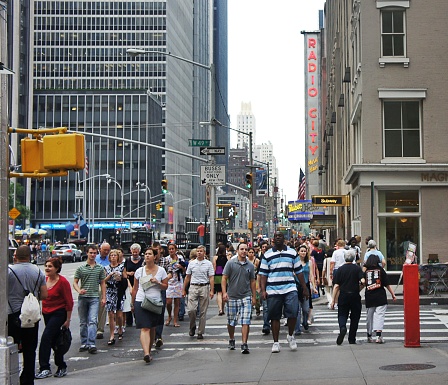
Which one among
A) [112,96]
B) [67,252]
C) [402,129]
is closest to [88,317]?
[402,129]

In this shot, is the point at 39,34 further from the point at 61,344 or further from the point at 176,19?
the point at 61,344

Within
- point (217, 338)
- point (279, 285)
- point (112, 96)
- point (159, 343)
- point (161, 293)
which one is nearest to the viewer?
point (279, 285)

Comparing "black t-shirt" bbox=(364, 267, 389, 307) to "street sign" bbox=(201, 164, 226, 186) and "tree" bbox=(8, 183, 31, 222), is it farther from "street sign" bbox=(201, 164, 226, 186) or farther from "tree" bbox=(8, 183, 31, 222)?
"tree" bbox=(8, 183, 31, 222)

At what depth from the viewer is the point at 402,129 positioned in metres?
26.6

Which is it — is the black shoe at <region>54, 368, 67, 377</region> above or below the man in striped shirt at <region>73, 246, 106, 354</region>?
below

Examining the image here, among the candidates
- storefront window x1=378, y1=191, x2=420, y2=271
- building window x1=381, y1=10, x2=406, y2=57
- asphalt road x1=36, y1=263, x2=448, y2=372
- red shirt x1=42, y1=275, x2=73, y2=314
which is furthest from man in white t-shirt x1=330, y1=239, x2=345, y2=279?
red shirt x1=42, y1=275, x2=73, y2=314

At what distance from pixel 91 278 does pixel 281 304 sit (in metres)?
3.63

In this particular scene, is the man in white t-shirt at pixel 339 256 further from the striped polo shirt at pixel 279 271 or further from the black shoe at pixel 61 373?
the black shoe at pixel 61 373

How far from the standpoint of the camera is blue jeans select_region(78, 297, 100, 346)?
13992 millimetres

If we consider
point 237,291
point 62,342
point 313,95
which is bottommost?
point 62,342

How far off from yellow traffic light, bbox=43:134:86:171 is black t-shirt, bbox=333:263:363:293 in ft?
21.5

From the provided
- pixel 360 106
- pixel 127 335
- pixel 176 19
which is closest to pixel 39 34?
pixel 176 19

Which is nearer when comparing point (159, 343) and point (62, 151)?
point (62, 151)

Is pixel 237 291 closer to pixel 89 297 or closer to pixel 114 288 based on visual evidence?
pixel 89 297
